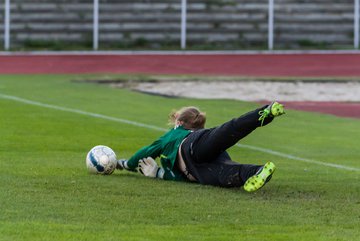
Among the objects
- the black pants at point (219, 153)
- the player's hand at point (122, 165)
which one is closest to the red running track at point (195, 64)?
the player's hand at point (122, 165)

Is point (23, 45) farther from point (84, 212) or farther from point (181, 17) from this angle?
point (84, 212)

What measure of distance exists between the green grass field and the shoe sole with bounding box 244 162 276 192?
105 millimetres

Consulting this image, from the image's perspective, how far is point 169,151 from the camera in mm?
10867

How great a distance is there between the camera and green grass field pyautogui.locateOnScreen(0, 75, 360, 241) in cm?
801

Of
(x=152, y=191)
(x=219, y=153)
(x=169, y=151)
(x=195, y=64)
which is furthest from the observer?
(x=195, y=64)

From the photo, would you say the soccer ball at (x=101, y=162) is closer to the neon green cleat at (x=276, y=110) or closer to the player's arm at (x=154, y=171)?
the player's arm at (x=154, y=171)

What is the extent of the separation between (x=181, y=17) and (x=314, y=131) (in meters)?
19.5

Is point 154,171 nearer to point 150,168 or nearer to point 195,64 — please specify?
point 150,168

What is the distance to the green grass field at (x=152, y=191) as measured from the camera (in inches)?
315

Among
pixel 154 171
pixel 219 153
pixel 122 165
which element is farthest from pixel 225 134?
pixel 122 165

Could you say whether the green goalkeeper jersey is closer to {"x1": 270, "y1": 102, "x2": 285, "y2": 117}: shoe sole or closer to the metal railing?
{"x1": 270, "y1": 102, "x2": 285, "y2": 117}: shoe sole

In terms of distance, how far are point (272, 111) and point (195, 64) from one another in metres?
21.6

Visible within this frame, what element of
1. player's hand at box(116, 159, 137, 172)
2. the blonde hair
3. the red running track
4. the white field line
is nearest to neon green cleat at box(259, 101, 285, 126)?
the blonde hair

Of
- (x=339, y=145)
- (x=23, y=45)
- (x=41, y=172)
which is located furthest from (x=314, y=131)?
(x=23, y=45)
